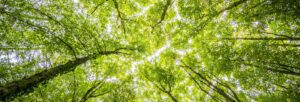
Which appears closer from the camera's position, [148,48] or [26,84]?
[26,84]

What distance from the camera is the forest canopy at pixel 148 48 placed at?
7648mm

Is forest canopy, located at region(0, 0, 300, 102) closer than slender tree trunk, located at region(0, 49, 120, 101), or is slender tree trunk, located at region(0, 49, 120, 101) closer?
slender tree trunk, located at region(0, 49, 120, 101)

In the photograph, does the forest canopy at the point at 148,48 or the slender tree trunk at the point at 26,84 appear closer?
the slender tree trunk at the point at 26,84

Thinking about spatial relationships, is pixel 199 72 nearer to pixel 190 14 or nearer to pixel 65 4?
pixel 190 14

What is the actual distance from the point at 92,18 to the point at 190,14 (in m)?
5.91

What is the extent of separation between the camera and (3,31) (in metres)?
7.77

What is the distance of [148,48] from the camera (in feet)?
43.5

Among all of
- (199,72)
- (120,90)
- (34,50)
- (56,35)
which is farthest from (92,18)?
(199,72)

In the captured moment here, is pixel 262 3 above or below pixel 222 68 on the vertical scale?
above

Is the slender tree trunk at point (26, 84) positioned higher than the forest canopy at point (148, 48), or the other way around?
the forest canopy at point (148, 48)

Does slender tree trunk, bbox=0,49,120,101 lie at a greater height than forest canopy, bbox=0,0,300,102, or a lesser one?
lesser

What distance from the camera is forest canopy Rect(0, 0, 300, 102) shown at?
7648 millimetres

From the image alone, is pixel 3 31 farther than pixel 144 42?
No

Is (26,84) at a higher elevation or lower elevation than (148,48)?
lower
